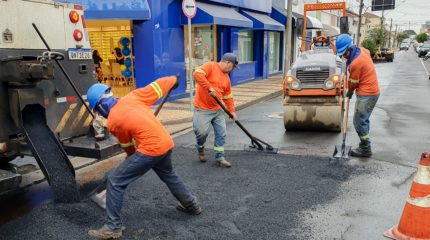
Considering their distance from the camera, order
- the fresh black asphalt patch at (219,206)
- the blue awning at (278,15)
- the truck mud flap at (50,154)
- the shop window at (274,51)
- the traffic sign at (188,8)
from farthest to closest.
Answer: the shop window at (274,51)
the blue awning at (278,15)
the traffic sign at (188,8)
the truck mud flap at (50,154)
the fresh black asphalt patch at (219,206)

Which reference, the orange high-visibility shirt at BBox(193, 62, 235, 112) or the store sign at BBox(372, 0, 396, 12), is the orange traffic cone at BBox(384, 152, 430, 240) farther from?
the store sign at BBox(372, 0, 396, 12)

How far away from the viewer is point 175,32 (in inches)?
476

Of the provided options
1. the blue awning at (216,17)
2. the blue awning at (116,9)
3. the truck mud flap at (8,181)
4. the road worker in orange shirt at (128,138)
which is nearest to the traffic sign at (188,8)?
the blue awning at (116,9)

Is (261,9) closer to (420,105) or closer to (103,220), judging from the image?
(420,105)

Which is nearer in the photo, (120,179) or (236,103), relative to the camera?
(120,179)

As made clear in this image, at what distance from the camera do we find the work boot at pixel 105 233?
12.1ft

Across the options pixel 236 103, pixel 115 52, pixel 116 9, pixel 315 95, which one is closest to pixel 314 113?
pixel 315 95

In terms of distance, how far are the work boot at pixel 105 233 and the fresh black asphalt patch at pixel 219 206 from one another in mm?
99

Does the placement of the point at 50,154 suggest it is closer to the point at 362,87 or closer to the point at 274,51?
the point at 362,87

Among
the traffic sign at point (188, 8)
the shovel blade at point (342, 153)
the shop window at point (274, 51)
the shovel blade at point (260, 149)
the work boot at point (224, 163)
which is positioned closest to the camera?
the work boot at point (224, 163)

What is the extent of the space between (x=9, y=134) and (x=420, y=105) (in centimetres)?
1112

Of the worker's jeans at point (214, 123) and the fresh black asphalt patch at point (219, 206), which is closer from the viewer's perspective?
the fresh black asphalt patch at point (219, 206)

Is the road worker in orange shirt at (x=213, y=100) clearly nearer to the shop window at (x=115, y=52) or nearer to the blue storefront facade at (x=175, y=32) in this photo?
the blue storefront facade at (x=175, y=32)

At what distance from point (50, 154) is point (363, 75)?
4708mm
